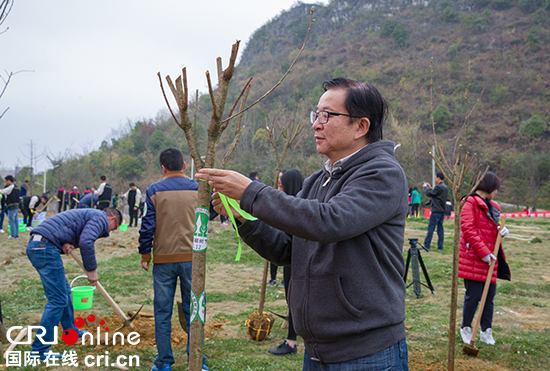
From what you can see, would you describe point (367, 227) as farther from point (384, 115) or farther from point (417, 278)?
point (417, 278)

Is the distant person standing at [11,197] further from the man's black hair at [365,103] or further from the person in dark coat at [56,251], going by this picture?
the man's black hair at [365,103]

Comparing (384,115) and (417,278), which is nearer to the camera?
(384,115)

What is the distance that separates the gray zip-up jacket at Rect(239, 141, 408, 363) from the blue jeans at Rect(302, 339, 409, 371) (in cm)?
3

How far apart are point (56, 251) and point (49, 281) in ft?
1.00

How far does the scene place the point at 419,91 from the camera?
2133 inches

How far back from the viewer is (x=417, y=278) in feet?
22.8

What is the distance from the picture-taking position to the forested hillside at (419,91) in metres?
37.6

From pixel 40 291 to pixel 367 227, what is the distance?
737 cm

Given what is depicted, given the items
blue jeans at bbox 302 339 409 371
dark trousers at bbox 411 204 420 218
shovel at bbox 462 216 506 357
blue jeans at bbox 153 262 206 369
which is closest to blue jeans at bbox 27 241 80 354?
blue jeans at bbox 153 262 206 369

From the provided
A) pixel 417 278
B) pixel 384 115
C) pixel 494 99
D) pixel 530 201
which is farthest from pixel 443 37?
pixel 384 115

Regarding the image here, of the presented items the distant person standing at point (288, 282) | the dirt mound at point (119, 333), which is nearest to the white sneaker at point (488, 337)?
the distant person standing at point (288, 282)

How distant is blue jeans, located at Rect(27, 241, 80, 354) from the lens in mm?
3918

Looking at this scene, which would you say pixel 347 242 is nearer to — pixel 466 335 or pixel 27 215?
pixel 466 335

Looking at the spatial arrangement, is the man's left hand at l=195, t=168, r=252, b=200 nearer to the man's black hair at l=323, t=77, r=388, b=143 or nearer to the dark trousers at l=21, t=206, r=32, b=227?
the man's black hair at l=323, t=77, r=388, b=143
